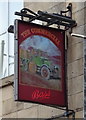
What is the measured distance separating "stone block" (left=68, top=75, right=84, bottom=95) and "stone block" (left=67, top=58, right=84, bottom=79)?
0.11 m

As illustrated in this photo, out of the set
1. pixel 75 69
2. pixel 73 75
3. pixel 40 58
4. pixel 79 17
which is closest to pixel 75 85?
pixel 73 75

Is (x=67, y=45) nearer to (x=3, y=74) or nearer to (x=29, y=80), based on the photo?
(x=29, y=80)

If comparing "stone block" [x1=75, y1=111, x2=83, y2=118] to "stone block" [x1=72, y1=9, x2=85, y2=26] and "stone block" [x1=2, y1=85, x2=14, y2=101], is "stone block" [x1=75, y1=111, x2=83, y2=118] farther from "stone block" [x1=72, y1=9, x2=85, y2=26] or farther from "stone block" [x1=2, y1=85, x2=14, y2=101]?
"stone block" [x1=2, y1=85, x2=14, y2=101]

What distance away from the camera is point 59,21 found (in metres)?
14.3

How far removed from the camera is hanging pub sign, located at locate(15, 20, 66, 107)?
525 inches

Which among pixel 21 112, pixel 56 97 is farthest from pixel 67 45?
pixel 21 112

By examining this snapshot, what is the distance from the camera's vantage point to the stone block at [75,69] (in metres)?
14.3

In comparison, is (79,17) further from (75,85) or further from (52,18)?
(75,85)

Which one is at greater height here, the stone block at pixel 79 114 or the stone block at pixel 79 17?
the stone block at pixel 79 17

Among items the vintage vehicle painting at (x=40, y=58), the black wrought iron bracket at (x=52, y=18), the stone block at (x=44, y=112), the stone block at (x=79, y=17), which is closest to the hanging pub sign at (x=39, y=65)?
the vintage vehicle painting at (x=40, y=58)

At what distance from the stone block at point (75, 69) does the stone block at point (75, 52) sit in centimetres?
11

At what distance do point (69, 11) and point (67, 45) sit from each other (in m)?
1.03

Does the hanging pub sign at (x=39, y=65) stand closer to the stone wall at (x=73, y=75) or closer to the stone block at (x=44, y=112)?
the stone wall at (x=73, y=75)

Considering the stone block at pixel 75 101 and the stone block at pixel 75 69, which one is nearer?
the stone block at pixel 75 101
